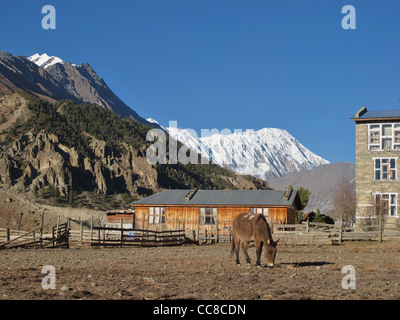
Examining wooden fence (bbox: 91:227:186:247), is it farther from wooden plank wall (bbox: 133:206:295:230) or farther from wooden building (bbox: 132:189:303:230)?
wooden building (bbox: 132:189:303:230)

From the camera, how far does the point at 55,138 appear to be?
4151 inches

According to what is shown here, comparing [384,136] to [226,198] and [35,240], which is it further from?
[35,240]

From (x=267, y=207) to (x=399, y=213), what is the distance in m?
11.4

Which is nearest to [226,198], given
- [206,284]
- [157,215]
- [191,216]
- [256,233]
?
[191,216]

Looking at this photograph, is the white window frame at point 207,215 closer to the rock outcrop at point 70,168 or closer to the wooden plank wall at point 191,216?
the wooden plank wall at point 191,216

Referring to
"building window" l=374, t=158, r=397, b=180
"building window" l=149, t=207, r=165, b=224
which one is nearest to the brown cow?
"building window" l=374, t=158, r=397, b=180

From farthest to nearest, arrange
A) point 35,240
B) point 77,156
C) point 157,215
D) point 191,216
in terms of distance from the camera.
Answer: point 77,156, point 157,215, point 191,216, point 35,240

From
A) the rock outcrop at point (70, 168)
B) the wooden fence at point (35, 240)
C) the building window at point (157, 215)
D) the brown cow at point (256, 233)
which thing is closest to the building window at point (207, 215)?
the building window at point (157, 215)

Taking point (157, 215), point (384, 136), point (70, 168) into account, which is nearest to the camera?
point (384, 136)

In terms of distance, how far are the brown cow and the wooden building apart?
2739 cm

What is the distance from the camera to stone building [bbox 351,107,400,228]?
146 ft

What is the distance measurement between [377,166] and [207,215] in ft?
53.1

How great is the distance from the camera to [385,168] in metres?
45.2

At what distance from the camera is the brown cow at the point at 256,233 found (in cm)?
1592
